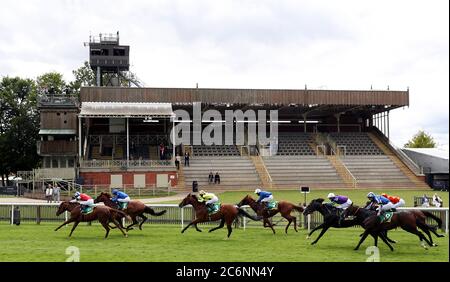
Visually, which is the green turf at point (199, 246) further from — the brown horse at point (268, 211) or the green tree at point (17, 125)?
the green tree at point (17, 125)

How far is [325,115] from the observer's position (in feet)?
186

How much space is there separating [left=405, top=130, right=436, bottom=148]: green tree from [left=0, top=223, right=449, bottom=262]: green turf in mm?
66869

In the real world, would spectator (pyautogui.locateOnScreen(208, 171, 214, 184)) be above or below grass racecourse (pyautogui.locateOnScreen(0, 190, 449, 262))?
above

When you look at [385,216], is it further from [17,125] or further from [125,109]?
[17,125]

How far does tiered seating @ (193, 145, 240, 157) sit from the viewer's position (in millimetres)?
48094

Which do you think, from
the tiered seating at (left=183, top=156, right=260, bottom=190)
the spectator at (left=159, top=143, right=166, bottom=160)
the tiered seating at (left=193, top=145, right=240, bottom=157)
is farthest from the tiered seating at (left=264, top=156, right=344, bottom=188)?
the spectator at (left=159, top=143, right=166, bottom=160)

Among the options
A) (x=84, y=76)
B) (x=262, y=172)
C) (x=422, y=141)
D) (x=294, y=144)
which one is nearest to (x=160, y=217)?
(x=262, y=172)

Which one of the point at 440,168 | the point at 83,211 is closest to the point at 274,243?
the point at 83,211

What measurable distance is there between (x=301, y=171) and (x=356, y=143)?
29.8ft

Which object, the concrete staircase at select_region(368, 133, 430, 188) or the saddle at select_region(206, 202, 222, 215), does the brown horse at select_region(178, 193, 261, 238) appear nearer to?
the saddle at select_region(206, 202, 222, 215)

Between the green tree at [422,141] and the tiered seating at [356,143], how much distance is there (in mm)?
31283

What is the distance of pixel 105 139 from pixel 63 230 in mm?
29294

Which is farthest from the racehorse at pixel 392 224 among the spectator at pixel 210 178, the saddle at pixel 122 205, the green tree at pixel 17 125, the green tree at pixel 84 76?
the green tree at pixel 84 76

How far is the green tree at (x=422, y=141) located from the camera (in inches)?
3238
